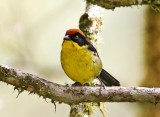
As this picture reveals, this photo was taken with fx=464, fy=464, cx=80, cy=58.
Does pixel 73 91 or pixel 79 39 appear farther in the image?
pixel 79 39

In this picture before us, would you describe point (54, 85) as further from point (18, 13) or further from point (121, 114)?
point (121, 114)

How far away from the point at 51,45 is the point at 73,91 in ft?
8.76

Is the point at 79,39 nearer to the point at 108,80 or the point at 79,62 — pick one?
the point at 79,62

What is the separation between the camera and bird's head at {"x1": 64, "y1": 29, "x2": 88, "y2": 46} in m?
2.65

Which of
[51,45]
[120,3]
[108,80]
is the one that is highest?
[51,45]

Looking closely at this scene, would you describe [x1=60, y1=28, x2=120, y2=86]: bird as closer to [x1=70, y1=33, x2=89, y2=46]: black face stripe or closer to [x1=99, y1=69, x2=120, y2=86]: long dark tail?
[x1=70, y1=33, x2=89, y2=46]: black face stripe

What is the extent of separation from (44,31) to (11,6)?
1.54 ft

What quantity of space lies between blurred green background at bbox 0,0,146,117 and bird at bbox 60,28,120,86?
1867mm

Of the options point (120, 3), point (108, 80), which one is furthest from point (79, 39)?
point (120, 3)

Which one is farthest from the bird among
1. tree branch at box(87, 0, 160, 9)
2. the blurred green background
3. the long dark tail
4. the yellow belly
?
the blurred green background

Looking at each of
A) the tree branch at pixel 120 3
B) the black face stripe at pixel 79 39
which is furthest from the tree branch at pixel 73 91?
the tree branch at pixel 120 3

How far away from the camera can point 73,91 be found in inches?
99.2

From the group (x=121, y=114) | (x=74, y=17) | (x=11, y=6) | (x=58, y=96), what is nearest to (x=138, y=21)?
(x=74, y=17)

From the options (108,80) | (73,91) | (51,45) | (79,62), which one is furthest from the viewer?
(51,45)
